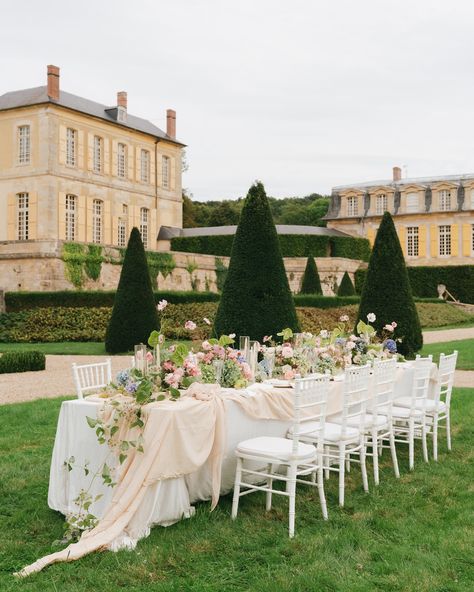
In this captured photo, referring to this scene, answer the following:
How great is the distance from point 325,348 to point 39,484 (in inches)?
90.6

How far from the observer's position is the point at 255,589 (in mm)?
2887

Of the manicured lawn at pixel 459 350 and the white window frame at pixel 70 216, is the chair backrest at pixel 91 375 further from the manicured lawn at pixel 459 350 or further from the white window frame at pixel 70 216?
the white window frame at pixel 70 216

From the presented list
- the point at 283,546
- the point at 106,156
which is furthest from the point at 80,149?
the point at 283,546

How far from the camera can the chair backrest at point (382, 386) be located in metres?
4.67

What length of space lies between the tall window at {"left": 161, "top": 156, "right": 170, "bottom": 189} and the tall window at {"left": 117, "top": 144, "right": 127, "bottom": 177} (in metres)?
2.51

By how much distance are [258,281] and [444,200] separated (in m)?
29.4

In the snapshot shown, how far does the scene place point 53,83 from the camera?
25.5 metres

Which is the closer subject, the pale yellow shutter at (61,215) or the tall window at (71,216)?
the pale yellow shutter at (61,215)

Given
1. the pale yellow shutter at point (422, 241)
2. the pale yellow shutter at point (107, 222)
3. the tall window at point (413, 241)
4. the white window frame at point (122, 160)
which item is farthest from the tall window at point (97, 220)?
the pale yellow shutter at point (422, 241)

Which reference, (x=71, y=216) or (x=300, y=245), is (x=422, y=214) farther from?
(x=71, y=216)

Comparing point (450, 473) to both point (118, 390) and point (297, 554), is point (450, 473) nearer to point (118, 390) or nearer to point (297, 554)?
point (297, 554)

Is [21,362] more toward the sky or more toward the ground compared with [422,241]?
more toward the ground

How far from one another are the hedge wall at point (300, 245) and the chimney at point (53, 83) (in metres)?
8.19

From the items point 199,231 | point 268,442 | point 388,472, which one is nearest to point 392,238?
point 388,472
